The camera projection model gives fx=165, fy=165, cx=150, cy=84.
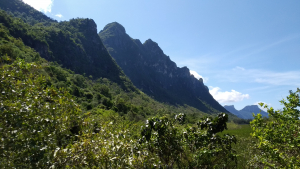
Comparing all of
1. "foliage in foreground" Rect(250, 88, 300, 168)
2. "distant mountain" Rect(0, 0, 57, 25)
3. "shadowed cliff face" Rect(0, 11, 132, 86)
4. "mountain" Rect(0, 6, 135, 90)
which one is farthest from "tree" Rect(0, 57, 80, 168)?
"distant mountain" Rect(0, 0, 57, 25)

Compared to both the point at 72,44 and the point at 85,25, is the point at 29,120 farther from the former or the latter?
the point at 85,25

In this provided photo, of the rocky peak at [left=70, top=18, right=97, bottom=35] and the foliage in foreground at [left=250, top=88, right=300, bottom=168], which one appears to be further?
the rocky peak at [left=70, top=18, right=97, bottom=35]

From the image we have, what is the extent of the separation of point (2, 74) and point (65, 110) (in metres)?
1.99

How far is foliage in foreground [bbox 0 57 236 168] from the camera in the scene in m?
3.61

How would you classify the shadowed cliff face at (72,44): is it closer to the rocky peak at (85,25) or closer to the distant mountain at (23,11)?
the rocky peak at (85,25)

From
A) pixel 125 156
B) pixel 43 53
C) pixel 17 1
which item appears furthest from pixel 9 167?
pixel 17 1

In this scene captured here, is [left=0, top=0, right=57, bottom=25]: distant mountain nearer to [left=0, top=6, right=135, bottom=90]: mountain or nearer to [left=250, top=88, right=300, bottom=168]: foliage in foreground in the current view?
[left=0, top=6, right=135, bottom=90]: mountain

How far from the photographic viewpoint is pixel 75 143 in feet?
13.9

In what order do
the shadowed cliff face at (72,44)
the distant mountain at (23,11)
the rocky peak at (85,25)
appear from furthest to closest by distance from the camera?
the rocky peak at (85,25) → the distant mountain at (23,11) → the shadowed cliff face at (72,44)

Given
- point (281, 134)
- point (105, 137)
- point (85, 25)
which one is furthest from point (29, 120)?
point (85, 25)

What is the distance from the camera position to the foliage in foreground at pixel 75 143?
3611mm

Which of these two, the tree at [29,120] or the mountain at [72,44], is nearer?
the tree at [29,120]

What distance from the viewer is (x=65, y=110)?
5.12 metres

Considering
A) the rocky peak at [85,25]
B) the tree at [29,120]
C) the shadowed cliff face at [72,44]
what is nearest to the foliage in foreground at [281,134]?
the tree at [29,120]
